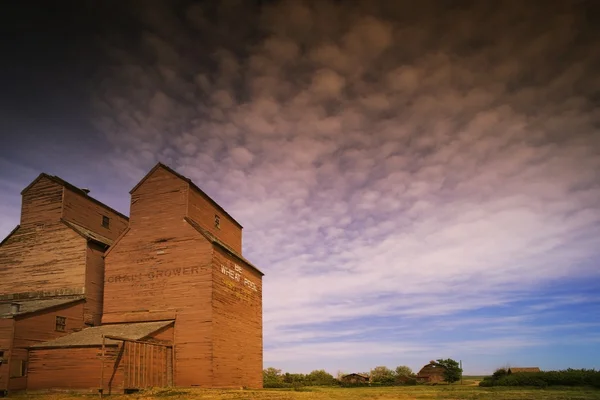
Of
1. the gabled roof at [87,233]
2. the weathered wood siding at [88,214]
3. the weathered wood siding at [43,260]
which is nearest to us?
the weathered wood siding at [43,260]

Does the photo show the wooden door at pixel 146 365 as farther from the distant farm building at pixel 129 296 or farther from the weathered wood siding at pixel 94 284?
the weathered wood siding at pixel 94 284

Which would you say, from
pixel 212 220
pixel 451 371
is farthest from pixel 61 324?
pixel 451 371

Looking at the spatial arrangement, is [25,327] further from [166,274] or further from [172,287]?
[172,287]

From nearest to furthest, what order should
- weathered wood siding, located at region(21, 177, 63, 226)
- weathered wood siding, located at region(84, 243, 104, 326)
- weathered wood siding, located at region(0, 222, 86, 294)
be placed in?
1. weathered wood siding, located at region(84, 243, 104, 326)
2. weathered wood siding, located at region(0, 222, 86, 294)
3. weathered wood siding, located at region(21, 177, 63, 226)

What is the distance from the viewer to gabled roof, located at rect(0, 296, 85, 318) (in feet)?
91.1

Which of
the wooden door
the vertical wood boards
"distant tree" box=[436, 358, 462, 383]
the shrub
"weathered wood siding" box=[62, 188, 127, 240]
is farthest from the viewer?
"distant tree" box=[436, 358, 462, 383]

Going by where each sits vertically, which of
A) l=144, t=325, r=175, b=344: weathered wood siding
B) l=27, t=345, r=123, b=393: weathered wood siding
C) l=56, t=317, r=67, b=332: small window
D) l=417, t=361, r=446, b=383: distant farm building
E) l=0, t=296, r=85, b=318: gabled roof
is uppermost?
l=0, t=296, r=85, b=318: gabled roof

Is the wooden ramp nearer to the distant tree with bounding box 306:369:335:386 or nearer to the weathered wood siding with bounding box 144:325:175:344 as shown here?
the weathered wood siding with bounding box 144:325:175:344

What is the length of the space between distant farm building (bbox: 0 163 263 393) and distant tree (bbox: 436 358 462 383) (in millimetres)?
62756

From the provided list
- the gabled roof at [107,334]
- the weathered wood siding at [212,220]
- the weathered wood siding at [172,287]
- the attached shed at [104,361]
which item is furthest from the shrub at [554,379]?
the gabled roof at [107,334]

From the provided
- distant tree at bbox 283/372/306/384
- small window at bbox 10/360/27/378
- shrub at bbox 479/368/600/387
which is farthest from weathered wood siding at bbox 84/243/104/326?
shrub at bbox 479/368/600/387

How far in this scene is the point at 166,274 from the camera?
103 feet

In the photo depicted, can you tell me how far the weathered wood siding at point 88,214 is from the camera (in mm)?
36125

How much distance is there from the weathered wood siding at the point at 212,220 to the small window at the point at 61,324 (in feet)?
A: 38.6
